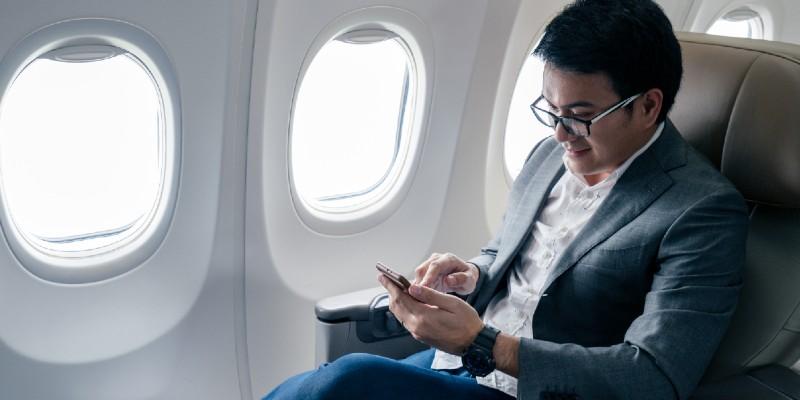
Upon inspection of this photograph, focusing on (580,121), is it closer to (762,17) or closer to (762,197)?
(762,197)

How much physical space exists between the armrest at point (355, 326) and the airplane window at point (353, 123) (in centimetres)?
76

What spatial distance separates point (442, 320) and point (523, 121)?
2356 millimetres

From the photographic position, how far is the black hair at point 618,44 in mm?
1740

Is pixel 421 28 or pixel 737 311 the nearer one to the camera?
pixel 737 311

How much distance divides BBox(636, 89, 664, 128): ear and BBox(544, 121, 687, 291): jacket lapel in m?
0.08

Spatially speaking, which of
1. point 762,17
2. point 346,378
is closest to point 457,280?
point 346,378

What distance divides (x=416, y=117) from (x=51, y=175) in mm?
1322

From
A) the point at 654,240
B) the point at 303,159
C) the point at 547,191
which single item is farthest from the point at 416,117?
the point at 654,240

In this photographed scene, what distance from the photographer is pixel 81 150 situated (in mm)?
2627

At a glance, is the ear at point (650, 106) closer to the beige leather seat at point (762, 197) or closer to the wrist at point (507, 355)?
the beige leather seat at point (762, 197)

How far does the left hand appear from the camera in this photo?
1755 mm

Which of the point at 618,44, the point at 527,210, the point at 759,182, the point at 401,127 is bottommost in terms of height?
the point at 527,210

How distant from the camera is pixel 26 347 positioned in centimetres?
247

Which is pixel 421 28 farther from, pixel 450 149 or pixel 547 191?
pixel 547 191
